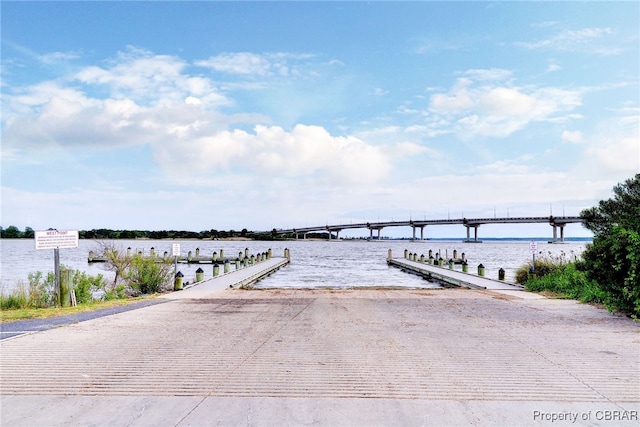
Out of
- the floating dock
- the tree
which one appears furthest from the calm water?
the tree

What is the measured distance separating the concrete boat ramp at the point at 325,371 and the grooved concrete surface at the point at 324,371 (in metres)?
0.02

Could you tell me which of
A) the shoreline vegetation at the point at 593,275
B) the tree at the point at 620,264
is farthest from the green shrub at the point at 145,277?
the tree at the point at 620,264

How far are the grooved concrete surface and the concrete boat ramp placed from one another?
24 millimetres

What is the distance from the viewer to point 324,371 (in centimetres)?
670

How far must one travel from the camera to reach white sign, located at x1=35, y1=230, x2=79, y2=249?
14.4 m

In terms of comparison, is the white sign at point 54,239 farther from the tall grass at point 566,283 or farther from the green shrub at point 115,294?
the tall grass at point 566,283

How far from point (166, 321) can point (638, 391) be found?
9.37m

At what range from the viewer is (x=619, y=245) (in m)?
11.7

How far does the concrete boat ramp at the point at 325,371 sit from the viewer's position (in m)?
5.09

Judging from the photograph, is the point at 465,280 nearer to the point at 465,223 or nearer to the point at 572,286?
the point at 572,286

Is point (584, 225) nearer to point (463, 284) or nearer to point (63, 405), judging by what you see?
point (463, 284)

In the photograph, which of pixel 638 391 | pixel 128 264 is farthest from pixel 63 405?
pixel 128 264

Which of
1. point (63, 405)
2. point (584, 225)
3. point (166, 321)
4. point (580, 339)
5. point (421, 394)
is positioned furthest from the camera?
point (584, 225)

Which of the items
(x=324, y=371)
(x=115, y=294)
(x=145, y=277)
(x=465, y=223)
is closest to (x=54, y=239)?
(x=115, y=294)
